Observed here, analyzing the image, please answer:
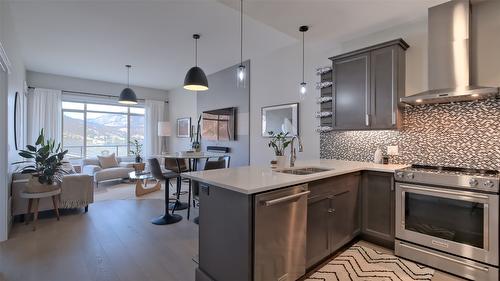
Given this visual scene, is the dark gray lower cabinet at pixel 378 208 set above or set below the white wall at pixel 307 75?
below

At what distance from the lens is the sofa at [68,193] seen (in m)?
3.48

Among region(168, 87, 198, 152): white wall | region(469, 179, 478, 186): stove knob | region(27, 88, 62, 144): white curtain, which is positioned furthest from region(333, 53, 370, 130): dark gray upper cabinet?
region(27, 88, 62, 144): white curtain

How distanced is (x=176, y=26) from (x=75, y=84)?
4.94m

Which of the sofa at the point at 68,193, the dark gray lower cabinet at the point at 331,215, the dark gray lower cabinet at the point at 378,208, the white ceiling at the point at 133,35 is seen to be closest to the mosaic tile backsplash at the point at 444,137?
the dark gray lower cabinet at the point at 378,208

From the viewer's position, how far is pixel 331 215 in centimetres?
237

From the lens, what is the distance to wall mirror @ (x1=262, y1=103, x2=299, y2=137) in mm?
4070

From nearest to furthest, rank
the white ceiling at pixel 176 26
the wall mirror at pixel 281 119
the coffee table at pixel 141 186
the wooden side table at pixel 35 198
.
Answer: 1. the white ceiling at pixel 176 26
2. the wooden side table at pixel 35 198
3. the wall mirror at pixel 281 119
4. the coffee table at pixel 141 186

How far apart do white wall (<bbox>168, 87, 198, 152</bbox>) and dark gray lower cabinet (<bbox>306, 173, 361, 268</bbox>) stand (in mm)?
5112

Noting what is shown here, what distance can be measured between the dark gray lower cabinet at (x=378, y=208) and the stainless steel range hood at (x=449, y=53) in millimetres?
950

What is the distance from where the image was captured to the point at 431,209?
237cm

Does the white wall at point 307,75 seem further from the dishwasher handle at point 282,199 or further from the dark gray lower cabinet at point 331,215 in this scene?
the dishwasher handle at point 282,199

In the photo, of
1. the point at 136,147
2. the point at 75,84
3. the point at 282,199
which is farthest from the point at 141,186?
the point at 282,199

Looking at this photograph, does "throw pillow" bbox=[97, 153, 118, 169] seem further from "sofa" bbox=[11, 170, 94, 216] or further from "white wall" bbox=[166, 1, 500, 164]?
"white wall" bbox=[166, 1, 500, 164]

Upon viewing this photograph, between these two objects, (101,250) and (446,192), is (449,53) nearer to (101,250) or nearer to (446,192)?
(446,192)
